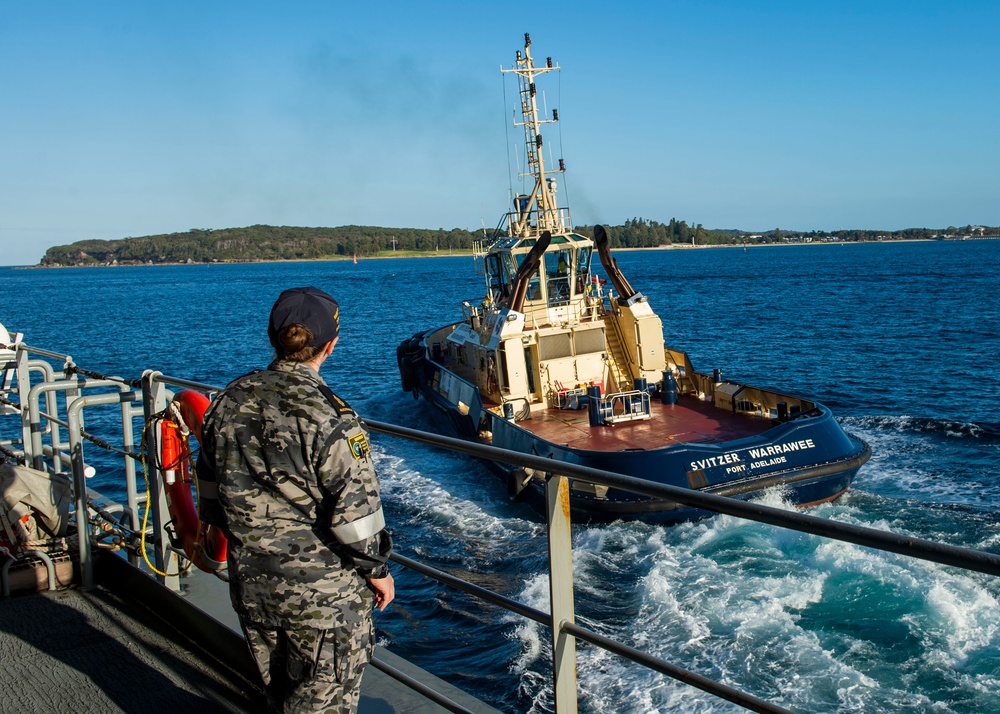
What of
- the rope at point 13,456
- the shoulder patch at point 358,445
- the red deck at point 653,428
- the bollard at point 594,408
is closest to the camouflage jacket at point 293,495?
the shoulder patch at point 358,445

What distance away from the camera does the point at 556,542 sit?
2.48m

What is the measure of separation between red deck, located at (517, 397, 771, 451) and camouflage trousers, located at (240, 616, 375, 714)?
1194cm

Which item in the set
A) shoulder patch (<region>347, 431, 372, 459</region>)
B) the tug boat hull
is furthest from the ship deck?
the tug boat hull

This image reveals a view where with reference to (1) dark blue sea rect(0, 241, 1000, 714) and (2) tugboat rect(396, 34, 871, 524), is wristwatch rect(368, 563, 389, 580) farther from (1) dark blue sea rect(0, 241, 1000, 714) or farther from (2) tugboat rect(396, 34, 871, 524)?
(2) tugboat rect(396, 34, 871, 524)

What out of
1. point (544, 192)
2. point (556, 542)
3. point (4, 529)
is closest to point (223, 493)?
point (556, 542)

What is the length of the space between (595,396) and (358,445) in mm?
13803

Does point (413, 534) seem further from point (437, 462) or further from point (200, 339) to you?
point (200, 339)

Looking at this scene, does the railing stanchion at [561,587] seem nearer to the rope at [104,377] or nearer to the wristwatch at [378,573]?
the wristwatch at [378,573]

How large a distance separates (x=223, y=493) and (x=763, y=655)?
850 centimetres

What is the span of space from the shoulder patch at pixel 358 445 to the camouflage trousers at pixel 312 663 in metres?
0.56

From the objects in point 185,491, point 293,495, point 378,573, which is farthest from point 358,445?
point 185,491

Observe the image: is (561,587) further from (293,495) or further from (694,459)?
(694,459)

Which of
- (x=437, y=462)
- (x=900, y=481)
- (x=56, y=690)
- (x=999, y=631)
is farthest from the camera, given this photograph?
(x=437, y=462)

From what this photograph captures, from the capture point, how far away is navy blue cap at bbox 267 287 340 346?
2.52 metres
